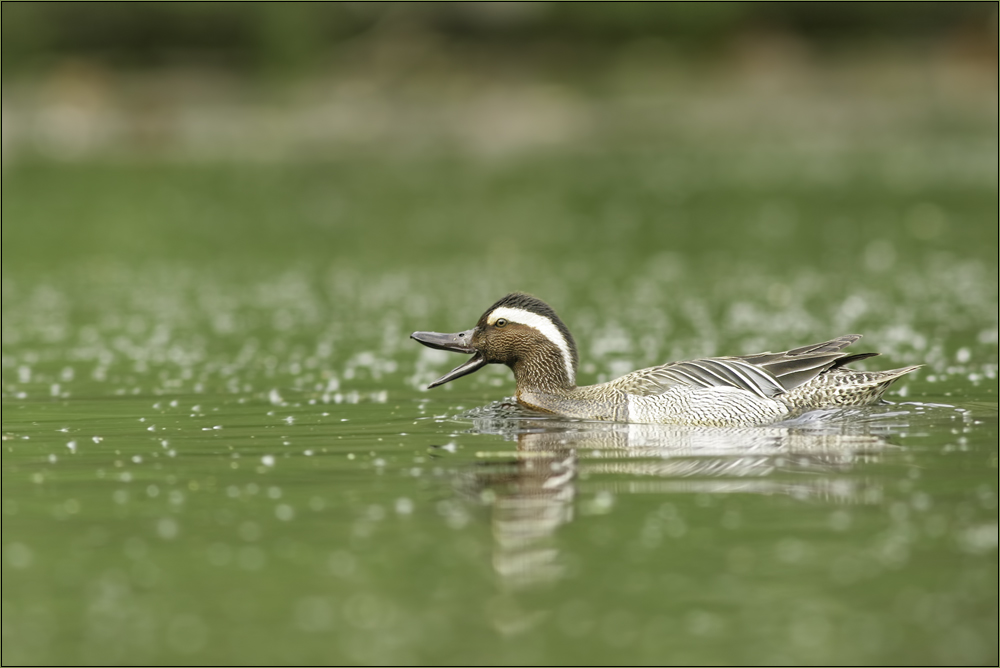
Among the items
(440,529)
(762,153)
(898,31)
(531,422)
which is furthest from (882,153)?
(440,529)

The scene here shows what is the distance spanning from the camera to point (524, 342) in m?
13.9

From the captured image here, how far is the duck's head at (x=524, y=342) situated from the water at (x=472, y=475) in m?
0.52

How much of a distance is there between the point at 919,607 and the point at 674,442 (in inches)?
179

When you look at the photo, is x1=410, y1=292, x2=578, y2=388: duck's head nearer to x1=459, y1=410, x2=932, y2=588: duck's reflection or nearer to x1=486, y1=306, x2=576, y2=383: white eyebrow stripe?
x1=486, y1=306, x2=576, y2=383: white eyebrow stripe

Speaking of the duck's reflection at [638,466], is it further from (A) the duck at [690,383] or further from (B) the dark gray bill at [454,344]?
(B) the dark gray bill at [454,344]

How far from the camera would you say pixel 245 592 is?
809 cm

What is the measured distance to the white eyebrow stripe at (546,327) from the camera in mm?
13805

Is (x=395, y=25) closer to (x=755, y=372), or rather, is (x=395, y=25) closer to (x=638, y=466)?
(x=755, y=372)

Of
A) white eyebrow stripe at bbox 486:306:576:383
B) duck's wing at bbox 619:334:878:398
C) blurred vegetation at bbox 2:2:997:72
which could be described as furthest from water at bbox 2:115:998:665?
blurred vegetation at bbox 2:2:997:72

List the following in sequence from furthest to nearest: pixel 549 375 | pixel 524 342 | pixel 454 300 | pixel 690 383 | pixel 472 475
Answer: pixel 454 300, pixel 524 342, pixel 549 375, pixel 690 383, pixel 472 475

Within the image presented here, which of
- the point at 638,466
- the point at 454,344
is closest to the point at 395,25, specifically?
the point at 454,344

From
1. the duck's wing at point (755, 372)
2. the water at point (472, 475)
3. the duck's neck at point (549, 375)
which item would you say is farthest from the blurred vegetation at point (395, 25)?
the duck's wing at point (755, 372)

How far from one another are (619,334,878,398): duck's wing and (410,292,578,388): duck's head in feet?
2.74

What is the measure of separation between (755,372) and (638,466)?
238 cm
